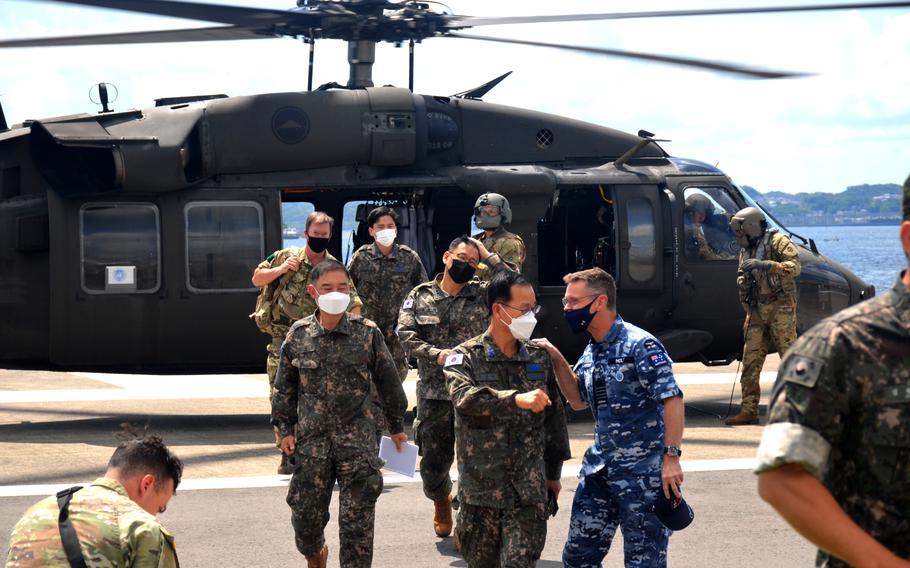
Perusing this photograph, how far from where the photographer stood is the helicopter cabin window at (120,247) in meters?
10.8

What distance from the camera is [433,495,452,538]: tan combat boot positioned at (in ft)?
24.5

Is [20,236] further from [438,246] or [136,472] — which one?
[136,472]

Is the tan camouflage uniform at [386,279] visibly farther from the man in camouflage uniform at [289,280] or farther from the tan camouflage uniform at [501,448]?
the tan camouflage uniform at [501,448]

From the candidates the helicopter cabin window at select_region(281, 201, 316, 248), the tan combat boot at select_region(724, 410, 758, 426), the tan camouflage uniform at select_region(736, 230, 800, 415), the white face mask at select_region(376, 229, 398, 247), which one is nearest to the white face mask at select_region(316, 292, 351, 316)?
the helicopter cabin window at select_region(281, 201, 316, 248)

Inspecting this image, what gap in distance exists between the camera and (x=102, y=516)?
358 cm

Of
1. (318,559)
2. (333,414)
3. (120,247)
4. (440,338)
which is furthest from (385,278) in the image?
(318,559)

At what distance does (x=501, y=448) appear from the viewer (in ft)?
18.4

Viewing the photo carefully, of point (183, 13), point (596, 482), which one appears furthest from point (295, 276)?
point (596, 482)

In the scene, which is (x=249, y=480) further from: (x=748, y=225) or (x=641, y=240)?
(x=748, y=225)

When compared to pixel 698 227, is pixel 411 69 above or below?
above

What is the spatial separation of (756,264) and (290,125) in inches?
172

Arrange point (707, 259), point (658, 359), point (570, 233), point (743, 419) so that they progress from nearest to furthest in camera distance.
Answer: point (658, 359) → point (743, 419) → point (707, 259) → point (570, 233)

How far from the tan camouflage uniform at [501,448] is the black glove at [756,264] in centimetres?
602

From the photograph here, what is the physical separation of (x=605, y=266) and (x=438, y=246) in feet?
5.65
